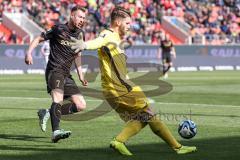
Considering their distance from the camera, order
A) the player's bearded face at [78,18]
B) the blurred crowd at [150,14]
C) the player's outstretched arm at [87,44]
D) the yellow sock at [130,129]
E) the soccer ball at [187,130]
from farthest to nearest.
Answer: the blurred crowd at [150,14]
the soccer ball at [187,130]
the player's bearded face at [78,18]
the yellow sock at [130,129]
the player's outstretched arm at [87,44]

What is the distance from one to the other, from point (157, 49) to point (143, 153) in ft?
114

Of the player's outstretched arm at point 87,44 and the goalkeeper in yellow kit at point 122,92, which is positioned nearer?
the player's outstretched arm at point 87,44

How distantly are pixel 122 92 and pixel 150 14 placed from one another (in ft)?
135

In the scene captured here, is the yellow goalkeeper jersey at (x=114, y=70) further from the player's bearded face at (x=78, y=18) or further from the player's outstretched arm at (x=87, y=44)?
the player's bearded face at (x=78, y=18)

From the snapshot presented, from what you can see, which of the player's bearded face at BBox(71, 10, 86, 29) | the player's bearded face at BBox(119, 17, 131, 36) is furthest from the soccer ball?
the player's bearded face at BBox(71, 10, 86, 29)

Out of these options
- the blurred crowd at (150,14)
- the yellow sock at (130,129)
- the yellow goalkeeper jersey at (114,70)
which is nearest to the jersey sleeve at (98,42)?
the yellow goalkeeper jersey at (114,70)

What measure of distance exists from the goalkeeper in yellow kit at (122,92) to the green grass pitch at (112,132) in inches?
9.3

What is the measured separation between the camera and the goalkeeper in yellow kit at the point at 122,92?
10422 millimetres

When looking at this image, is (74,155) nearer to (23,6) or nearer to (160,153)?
(160,153)

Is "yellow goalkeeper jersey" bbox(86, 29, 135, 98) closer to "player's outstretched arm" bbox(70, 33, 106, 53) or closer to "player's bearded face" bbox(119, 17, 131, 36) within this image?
"player's bearded face" bbox(119, 17, 131, 36)

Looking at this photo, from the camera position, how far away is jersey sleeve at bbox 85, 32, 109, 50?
9.50 m

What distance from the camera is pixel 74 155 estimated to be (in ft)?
33.9

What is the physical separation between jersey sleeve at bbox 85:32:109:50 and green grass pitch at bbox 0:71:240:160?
5.25 ft

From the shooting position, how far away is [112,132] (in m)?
13.2
